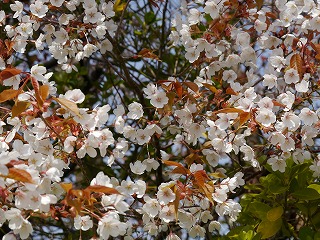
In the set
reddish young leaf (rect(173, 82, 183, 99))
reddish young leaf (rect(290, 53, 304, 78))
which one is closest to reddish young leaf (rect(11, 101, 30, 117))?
reddish young leaf (rect(173, 82, 183, 99))

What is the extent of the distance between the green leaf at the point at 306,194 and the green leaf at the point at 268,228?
0.15 m

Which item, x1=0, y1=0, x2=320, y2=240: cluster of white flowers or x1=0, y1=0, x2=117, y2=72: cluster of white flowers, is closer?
x1=0, y1=0, x2=320, y2=240: cluster of white flowers

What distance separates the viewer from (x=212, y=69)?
3.21 metres

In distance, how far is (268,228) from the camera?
288 cm

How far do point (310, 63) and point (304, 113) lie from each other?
25 centimetres

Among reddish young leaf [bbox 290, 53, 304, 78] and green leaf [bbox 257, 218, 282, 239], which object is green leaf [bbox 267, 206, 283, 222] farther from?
reddish young leaf [bbox 290, 53, 304, 78]

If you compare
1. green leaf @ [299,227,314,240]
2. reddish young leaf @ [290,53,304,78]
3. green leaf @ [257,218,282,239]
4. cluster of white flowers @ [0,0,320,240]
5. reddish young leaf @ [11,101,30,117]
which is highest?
reddish young leaf @ [11,101,30,117]

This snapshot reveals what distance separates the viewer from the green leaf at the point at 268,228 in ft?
9.38

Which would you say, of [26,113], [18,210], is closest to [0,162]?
[18,210]

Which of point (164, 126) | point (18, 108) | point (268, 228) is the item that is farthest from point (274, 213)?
point (18, 108)

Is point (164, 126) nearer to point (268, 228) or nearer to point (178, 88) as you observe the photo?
point (178, 88)

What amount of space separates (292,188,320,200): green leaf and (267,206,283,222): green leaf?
9 centimetres

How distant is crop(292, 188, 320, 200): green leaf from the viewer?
2.79m

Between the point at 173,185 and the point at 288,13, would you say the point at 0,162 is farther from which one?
the point at 288,13
